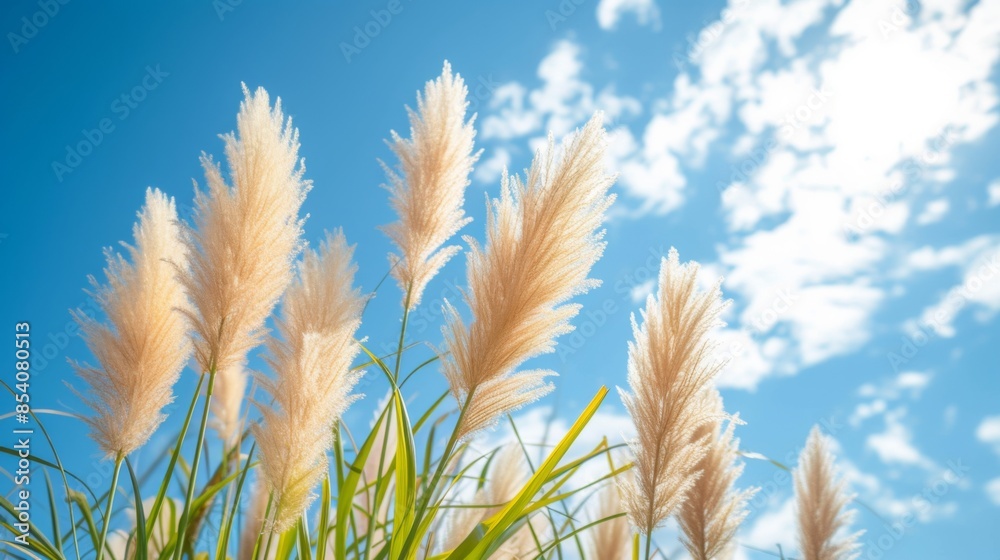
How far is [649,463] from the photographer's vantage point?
1875 millimetres

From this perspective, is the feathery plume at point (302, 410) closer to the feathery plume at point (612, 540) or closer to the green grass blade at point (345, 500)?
the green grass blade at point (345, 500)

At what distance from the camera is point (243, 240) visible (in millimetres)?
2002

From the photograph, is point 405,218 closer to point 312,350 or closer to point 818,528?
point 312,350

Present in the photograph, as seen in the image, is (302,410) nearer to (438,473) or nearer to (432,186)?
(438,473)

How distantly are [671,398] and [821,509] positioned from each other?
1.50m

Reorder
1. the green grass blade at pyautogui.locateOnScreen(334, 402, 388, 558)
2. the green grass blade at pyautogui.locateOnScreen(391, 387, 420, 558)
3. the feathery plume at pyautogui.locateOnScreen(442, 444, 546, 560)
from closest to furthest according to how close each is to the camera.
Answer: the green grass blade at pyautogui.locateOnScreen(391, 387, 420, 558), the green grass blade at pyautogui.locateOnScreen(334, 402, 388, 558), the feathery plume at pyautogui.locateOnScreen(442, 444, 546, 560)

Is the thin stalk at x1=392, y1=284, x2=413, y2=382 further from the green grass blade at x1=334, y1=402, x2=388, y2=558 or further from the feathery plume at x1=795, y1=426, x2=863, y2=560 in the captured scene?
the feathery plume at x1=795, y1=426, x2=863, y2=560

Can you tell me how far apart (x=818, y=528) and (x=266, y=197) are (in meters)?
2.56

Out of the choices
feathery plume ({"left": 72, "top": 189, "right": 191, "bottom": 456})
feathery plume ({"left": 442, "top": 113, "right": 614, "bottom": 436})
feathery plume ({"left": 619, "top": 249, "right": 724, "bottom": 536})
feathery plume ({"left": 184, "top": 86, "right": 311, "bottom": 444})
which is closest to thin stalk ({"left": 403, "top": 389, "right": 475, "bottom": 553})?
feathery plume ({"left": 442, "top": 113, "right": 614, "bottom": 436})

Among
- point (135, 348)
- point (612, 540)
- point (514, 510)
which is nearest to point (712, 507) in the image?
point (612, 540)

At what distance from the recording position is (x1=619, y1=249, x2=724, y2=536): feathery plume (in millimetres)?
1858

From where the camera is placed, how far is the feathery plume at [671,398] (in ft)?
6.10

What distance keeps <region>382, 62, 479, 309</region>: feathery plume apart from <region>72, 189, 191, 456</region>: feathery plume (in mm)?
726

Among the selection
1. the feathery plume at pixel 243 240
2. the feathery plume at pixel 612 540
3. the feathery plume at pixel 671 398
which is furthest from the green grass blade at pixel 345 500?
the feathery plume at pixel 612 540
